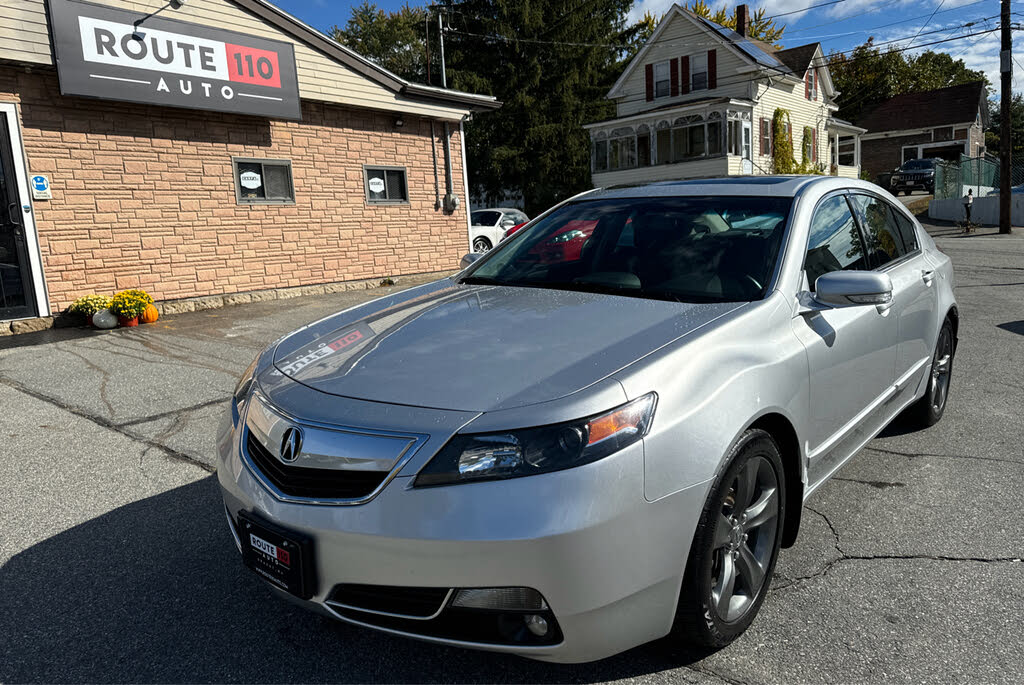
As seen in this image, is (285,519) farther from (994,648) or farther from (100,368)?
(100,368)

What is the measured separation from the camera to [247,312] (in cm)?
1055

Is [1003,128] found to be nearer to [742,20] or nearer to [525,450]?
[742,20]

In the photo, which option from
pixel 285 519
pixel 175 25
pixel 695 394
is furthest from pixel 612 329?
pixel 175 25

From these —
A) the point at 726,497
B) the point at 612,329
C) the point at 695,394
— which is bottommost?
the point at 726,497

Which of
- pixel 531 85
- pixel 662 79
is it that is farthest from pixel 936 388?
pixel 531 85

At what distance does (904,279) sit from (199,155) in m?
10.0

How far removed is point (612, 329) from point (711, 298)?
55 centimetres

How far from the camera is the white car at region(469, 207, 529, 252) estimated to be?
1975 centimetres

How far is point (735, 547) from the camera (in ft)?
7.96

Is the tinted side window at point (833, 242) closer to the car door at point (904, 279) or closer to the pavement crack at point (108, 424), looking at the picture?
the car door at point (904, 279)

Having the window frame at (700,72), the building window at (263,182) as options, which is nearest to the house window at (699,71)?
the window frame at (700,72)

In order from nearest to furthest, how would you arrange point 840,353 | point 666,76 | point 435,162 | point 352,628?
point 352,628 → point 840,353 → point 435,162 → point 666,76

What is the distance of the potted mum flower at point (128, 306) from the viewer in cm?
922

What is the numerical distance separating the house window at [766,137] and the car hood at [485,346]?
110 ft
